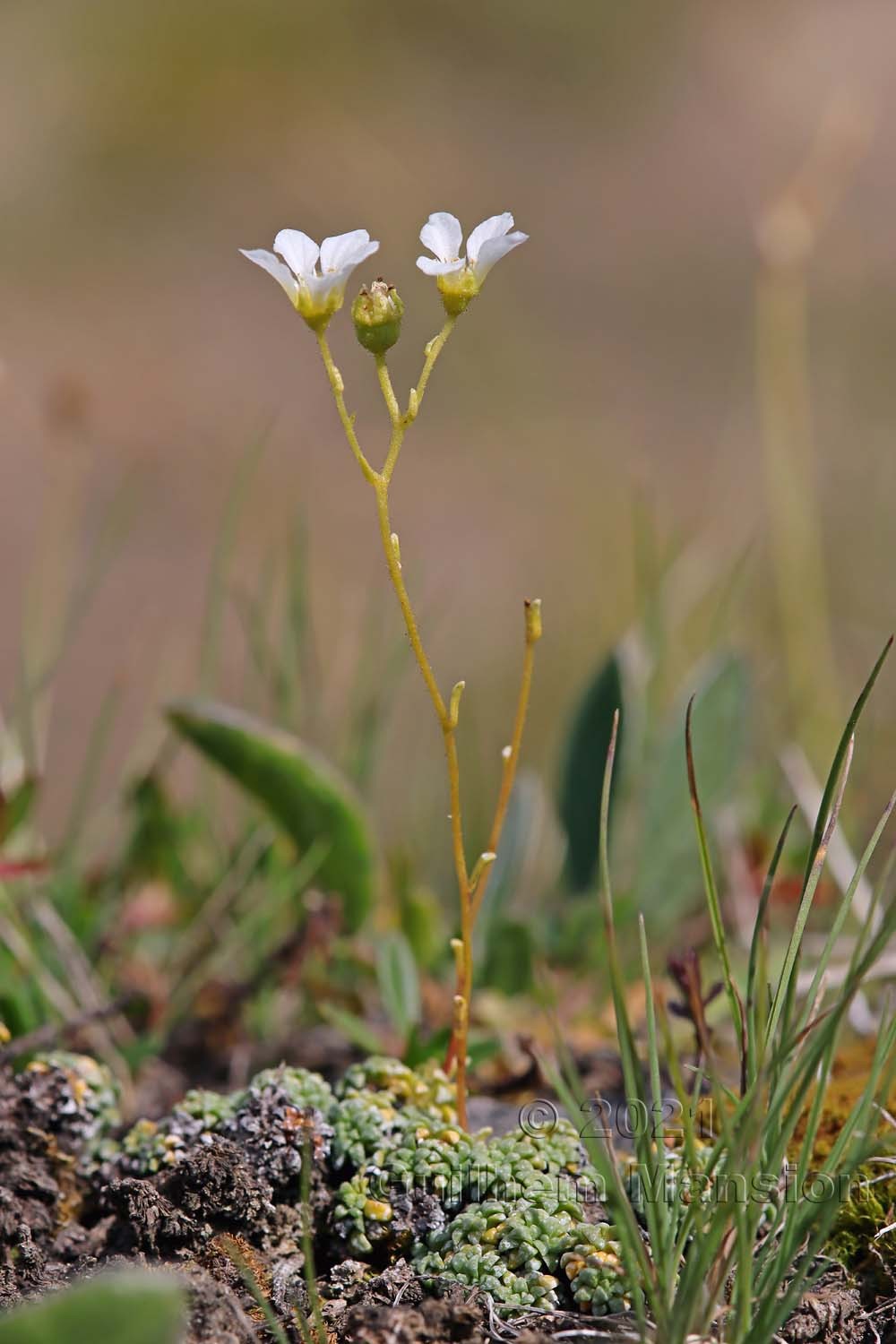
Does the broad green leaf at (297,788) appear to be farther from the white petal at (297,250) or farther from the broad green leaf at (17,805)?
the white petal at (297,250)

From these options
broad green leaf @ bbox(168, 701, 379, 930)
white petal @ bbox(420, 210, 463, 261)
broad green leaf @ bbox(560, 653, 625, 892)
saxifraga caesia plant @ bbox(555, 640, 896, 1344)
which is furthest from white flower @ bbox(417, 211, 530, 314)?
broad green leaf @ bbox(560, 653, 625, 892)

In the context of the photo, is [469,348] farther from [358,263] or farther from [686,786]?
[358,263]

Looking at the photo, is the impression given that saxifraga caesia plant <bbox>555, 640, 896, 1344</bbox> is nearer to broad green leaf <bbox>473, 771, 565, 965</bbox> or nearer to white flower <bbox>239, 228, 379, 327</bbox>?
white flower <bbox>239, 228, 379, 327</bbox>

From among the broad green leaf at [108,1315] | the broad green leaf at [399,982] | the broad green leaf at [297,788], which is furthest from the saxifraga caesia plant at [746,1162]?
the broad green leaf at [297,788]

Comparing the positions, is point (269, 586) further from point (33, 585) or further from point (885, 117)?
point (885, 117)

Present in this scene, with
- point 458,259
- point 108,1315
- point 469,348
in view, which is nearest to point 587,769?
point 458,259

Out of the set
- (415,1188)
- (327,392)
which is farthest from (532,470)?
(415,1188)
